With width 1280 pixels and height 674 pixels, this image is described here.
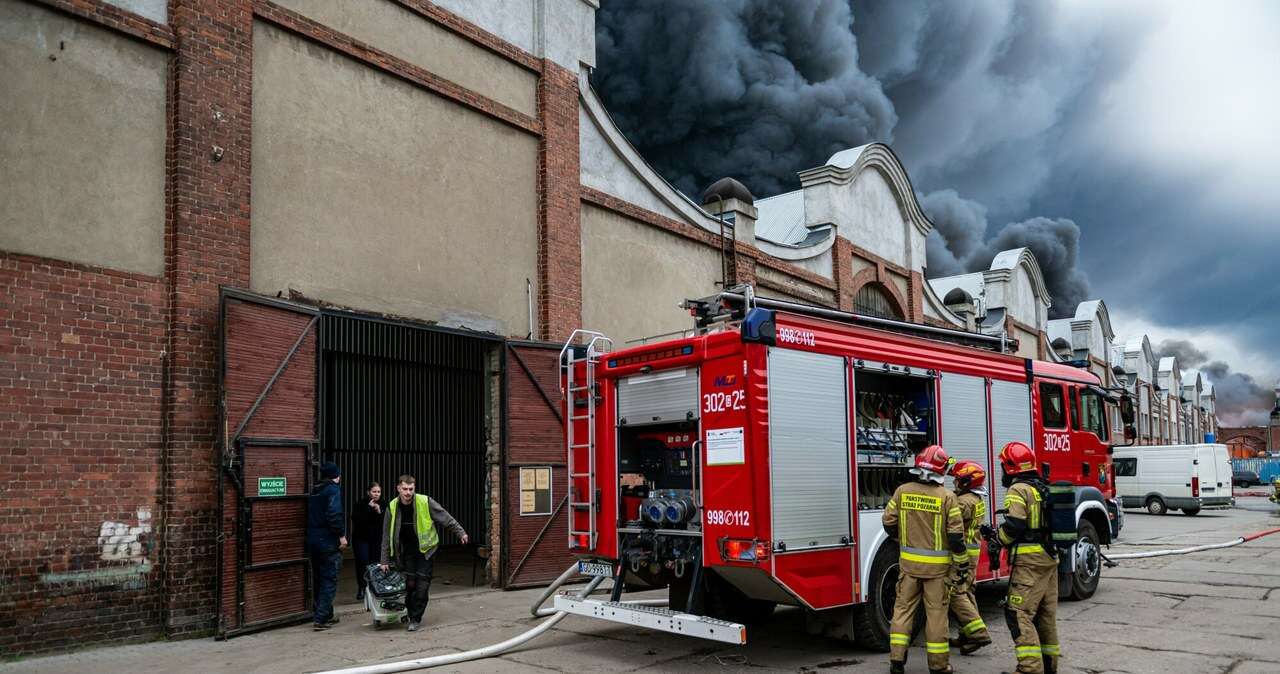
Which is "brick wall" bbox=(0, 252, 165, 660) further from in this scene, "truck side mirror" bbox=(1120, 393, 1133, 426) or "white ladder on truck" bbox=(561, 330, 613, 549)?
"truck side mirror" bbox=(1120, 393, 1133, 426)

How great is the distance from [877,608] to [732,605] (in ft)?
4.93

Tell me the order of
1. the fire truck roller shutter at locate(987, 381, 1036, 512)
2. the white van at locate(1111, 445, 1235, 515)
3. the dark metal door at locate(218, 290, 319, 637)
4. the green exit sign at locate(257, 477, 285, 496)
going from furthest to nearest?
1. the white van at locate(1111, 445, 1235, 515)
2. the fire truck roller shutter at locate(987, 381, 1036, 512)
3. the green exit sign at locate(257, 477, 285, 496)
4. the dark metal door at locate(218, 290, 319, 637)

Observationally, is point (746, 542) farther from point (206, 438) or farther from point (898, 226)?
point (898, 226)

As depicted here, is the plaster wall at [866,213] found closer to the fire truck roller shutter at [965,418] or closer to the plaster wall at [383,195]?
the plaster wall at [383,195]

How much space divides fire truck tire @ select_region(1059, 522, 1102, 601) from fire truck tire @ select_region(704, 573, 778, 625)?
3700 mm

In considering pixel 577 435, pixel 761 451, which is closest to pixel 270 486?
pixel 577 435

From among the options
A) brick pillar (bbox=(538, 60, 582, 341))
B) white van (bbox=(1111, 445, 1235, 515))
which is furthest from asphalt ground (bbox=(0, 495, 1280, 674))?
white van (bbox=(1111, 445, 1235, 515))

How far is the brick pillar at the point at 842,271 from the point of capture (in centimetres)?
2141

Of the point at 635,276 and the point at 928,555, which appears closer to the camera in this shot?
the point at 928,555

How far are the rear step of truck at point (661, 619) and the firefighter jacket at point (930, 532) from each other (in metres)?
1.50

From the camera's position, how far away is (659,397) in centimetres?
851

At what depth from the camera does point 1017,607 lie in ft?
23.9

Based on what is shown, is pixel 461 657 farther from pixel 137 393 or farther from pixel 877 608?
pixel 137 393

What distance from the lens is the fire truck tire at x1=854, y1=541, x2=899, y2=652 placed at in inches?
321
